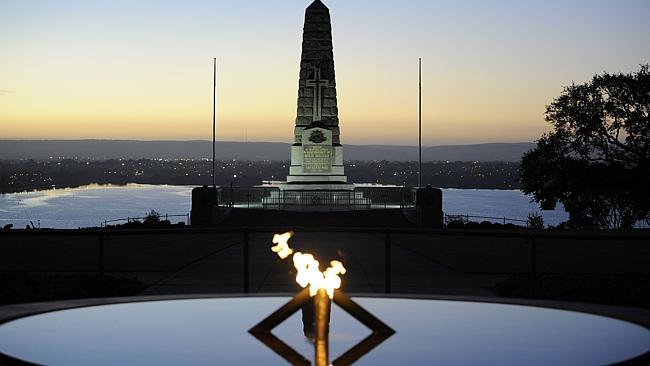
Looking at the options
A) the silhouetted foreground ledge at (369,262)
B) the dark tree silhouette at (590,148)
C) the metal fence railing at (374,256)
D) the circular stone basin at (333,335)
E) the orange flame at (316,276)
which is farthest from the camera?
the dark tree silhouette at (590,148)

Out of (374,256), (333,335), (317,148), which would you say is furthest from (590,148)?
(333,335)

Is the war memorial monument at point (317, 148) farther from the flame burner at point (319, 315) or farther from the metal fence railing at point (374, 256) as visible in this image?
the flame burner at point (319, 315)

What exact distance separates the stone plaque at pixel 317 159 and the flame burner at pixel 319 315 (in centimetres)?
4732

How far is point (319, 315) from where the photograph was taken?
661 cm

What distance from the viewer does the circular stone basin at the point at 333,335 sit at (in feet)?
19.7

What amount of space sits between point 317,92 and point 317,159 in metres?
3.64

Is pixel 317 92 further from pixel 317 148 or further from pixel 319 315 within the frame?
pixel 319 315

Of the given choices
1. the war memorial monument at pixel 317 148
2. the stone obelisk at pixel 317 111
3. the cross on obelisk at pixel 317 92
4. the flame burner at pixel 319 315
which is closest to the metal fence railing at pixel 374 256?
the flame burner at pixel 319 315

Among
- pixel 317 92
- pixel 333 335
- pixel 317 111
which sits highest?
pixel 317 92

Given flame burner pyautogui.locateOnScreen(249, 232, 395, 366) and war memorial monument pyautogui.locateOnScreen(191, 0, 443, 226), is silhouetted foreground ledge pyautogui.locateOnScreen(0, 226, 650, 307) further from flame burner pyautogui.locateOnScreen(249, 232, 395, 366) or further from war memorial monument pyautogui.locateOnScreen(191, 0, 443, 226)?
war memorial monument pyautogui.locateOnScreen(191, 0, 443, 226)

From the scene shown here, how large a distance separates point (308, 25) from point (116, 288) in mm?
41085

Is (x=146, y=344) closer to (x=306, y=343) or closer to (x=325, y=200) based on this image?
(x=306, y=343)

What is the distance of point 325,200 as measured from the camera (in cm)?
5056

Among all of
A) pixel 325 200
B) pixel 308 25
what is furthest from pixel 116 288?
pixel 308 25
